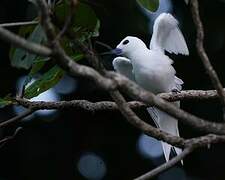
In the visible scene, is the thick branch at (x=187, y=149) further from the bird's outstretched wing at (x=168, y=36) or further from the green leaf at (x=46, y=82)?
the bird's outstretched wing at (x=168, y=36)

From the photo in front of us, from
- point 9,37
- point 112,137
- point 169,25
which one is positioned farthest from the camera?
point 112,137

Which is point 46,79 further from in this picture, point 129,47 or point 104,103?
point 129,47

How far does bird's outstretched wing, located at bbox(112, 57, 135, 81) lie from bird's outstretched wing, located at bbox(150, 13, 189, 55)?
16 centimetres

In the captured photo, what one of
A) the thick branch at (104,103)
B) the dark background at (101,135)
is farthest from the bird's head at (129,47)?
the dark background at (101,135)

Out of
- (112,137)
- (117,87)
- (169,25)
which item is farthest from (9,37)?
(112,137)

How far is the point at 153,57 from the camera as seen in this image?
2.71m

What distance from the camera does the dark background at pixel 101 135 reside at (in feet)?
13.4

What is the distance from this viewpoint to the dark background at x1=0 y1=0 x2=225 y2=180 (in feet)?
13.4

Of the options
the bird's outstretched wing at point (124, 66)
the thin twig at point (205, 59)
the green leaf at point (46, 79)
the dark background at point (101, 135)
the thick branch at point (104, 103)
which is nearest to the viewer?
the thin twig at point (205, 59)

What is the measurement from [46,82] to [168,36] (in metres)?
0.93

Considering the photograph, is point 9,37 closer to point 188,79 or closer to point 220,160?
point 188,79

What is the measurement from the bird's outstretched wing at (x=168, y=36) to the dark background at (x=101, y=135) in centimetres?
127

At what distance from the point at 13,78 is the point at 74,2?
297 cm

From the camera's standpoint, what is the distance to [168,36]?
8.91 ft
